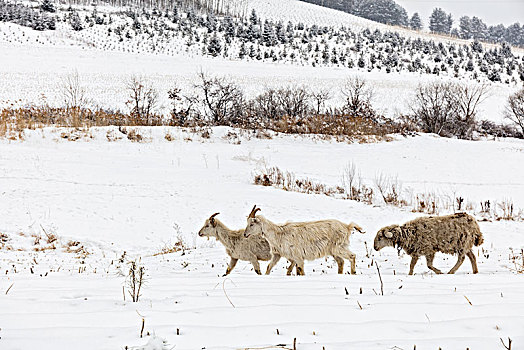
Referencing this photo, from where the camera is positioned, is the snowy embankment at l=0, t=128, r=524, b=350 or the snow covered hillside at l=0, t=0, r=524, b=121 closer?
the snowy embankment at l=0, t=128, r=524, b=350

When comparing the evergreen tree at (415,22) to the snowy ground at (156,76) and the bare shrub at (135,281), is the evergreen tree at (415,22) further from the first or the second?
the bare shrub at (135,281)

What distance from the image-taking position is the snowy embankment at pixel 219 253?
313cm

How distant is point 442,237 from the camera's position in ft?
22.8

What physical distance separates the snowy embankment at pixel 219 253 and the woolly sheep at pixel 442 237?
0.47m

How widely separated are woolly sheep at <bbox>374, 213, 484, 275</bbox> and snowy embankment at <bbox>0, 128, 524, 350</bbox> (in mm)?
473

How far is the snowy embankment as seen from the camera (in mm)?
3133

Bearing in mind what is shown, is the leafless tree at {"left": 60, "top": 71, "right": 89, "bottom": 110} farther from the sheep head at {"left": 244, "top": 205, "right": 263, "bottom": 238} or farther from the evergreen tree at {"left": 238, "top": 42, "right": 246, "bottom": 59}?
the sheep head at {"left": 244, "top": 205, "right": 263, "bottom": 238}

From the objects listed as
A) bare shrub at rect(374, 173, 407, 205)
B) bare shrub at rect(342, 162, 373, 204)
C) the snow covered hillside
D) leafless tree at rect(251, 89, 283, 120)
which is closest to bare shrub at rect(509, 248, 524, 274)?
bare shrub at rect(374, 173, 407, 205)

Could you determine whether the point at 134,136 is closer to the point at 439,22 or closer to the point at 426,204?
the point at 426,204

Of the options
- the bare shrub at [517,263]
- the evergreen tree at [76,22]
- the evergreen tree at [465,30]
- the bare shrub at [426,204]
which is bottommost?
the bare shrub at [426,204]

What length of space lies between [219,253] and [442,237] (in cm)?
453

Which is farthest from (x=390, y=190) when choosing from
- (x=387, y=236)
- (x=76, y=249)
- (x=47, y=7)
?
(x=47, y=7)

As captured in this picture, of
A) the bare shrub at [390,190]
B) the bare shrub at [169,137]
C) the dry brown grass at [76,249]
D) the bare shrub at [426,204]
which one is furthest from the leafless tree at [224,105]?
the dry brown grass at [76,249]

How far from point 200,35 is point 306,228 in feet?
181
